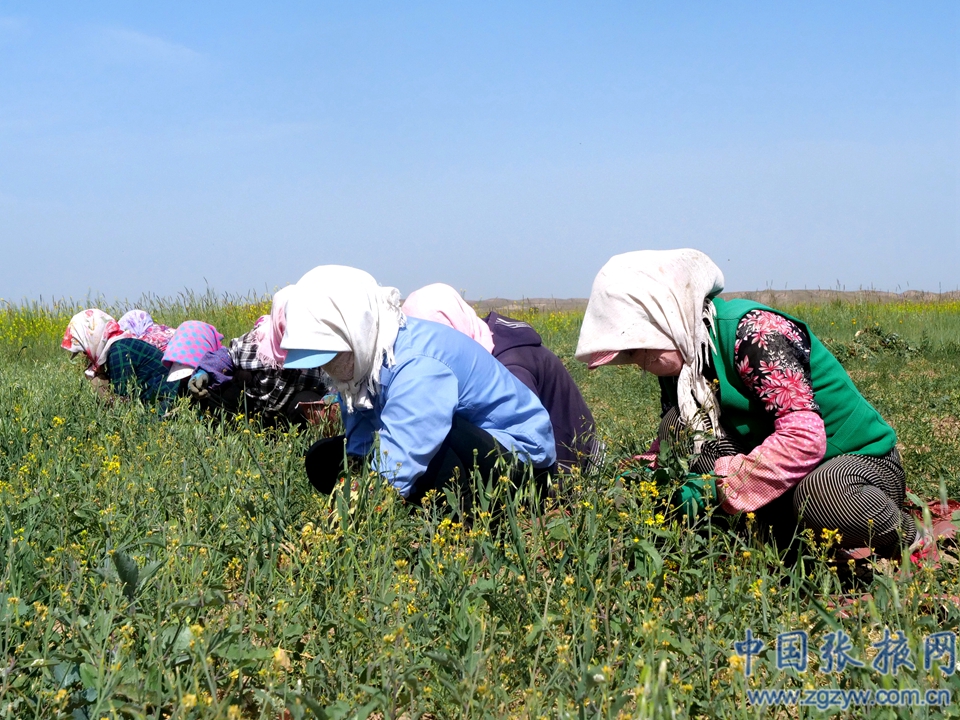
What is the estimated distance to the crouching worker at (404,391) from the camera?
307 cm

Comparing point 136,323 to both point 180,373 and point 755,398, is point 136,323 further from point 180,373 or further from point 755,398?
point 755,398

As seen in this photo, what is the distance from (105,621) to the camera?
1.85 m

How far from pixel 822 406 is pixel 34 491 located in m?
2.54

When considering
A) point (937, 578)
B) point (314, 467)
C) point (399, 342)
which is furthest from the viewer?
point (314, 467)

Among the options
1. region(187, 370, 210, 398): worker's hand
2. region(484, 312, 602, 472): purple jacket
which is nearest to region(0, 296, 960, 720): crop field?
region(484, 312, 602, 472): purple jacket

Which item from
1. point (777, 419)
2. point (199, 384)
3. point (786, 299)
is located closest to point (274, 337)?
point (199, 384)

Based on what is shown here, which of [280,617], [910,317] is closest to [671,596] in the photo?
[280,617]

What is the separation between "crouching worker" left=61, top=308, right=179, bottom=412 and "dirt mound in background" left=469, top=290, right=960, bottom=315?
8850 mm

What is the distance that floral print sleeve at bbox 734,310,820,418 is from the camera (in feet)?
9.20

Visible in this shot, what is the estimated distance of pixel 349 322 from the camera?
3.12 meters

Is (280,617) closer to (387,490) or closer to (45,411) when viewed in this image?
(387,490)

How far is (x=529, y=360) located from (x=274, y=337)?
62.3 inches

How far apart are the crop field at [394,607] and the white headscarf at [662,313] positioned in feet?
1.17

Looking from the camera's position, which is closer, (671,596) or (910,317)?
(671,596)
